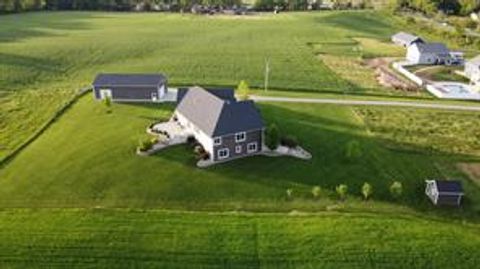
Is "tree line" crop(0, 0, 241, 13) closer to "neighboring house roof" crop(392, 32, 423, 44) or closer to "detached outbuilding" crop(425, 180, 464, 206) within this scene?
"neighboring house roof" crop(392, 32, 423, 44)

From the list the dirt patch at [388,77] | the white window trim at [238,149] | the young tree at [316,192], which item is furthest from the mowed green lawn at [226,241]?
the dirt patch at [388,77]

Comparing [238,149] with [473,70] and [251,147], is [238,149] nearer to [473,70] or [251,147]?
[251,147]

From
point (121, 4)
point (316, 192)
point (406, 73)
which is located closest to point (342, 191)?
point (316, 192)

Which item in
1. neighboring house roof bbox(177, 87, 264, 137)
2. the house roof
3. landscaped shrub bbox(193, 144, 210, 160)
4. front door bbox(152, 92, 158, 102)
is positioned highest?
neighboring house roof bbox(177, 87, 264, 137)

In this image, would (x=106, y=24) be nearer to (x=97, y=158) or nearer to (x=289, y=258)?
(x=97, y=158)

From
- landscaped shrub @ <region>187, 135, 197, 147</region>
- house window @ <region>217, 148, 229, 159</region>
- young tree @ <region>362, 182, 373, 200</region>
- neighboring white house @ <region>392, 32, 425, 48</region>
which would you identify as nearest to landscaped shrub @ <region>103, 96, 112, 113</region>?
landscaped shrub @ <region>187, 135, 197, 147</region>

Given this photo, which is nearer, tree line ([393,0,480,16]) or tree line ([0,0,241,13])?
tree line ([0,0,241,13])
